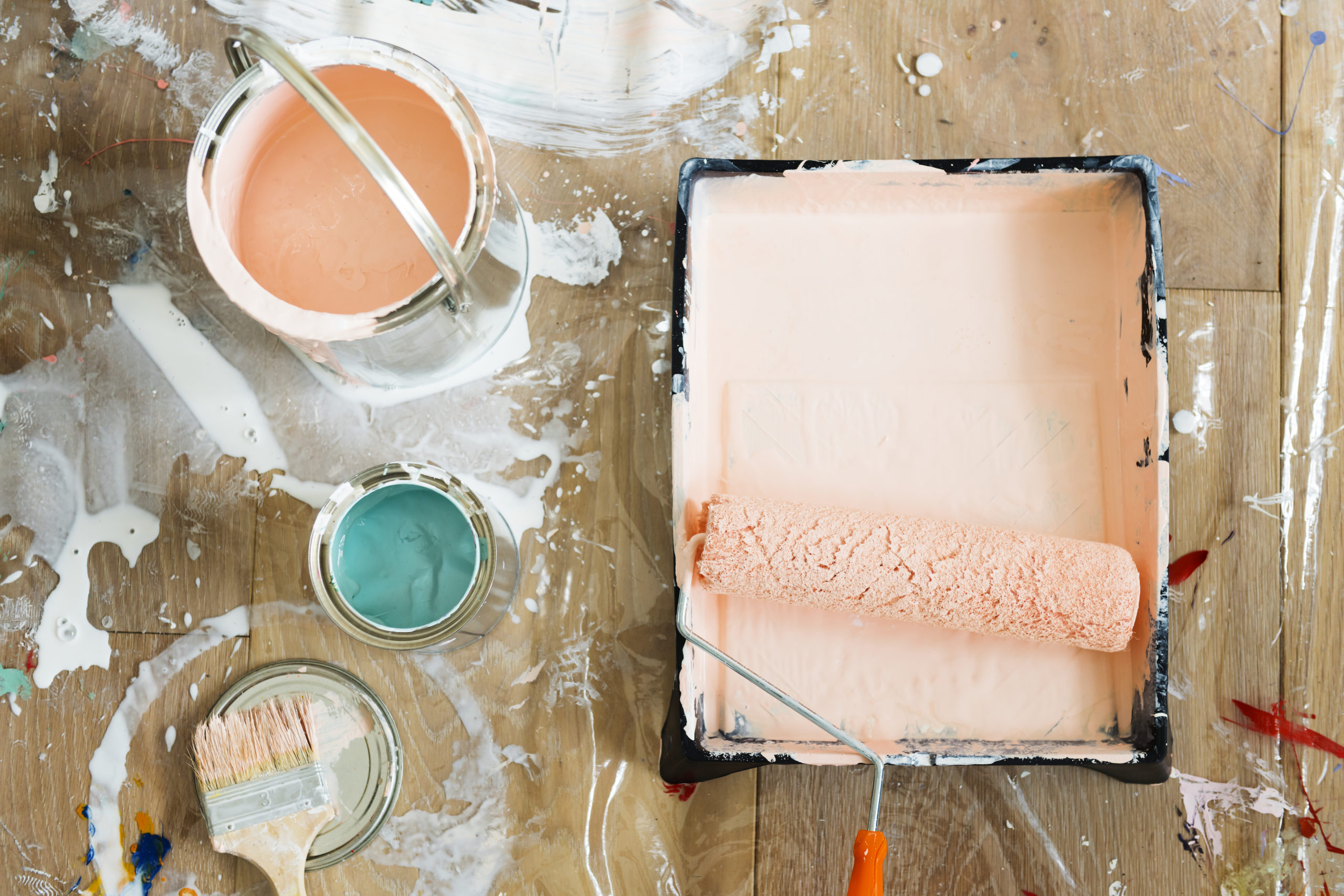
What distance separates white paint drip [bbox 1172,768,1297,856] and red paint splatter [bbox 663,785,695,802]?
1.48 ft

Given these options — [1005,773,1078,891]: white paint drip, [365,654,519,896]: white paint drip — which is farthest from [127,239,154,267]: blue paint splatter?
[1005,773,1078,891]: white paint drip

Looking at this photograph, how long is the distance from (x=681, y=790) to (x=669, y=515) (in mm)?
257

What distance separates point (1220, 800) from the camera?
0.77m

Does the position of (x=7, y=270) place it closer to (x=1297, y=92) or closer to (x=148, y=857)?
(x=148, y=857)

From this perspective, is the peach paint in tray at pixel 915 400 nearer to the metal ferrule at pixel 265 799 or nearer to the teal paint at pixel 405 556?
the teal paint at pixel 405 556

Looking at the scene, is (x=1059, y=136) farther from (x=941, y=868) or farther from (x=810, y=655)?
(x=941, y=868)

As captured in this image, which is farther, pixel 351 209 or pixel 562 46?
pixel 562 46

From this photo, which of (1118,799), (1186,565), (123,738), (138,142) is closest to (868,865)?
(1118,799)

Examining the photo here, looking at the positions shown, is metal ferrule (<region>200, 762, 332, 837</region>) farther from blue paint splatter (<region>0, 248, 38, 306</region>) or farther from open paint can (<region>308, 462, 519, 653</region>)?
blue paint splatter (<region>0, 248, 38, 306</region>)

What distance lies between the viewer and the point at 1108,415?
0.72 meters

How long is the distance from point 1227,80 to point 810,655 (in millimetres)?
690

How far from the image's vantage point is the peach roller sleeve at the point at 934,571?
65cm

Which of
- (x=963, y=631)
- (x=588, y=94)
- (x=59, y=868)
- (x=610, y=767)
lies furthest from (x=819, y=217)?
(x=59, y=868)

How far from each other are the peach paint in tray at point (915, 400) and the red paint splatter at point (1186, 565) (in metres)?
0.12
